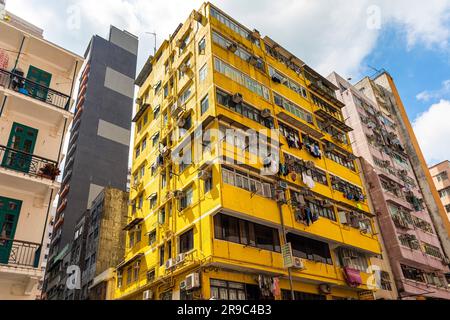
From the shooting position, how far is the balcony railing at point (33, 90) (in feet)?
53.2

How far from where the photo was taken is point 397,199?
3850 cm

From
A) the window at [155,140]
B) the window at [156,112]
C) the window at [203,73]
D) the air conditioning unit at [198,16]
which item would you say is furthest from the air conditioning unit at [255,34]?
the window at [155,140]

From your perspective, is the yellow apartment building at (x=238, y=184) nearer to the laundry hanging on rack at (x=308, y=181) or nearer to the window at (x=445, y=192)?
the laundry hanging on rack at (x=308, y=181)

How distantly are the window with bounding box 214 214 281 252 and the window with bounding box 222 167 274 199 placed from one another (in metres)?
1.97

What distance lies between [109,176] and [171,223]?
35.4 metres

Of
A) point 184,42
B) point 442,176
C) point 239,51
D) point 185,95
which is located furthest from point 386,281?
point 442,176

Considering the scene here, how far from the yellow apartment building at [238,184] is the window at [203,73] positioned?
101 millimetres

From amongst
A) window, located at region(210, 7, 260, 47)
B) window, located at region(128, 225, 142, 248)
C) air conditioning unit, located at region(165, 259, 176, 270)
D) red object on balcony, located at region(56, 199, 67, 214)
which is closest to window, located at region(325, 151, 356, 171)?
window, located at region(210, 7, 260, 47)

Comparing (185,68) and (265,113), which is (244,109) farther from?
A: (185,68)

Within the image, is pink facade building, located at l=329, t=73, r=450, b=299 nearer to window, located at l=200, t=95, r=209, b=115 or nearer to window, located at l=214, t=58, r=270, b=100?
window, located at l=214, t=58, r=270, b=100

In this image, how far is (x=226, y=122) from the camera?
2338 cm

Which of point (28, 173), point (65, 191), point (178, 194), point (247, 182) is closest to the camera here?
point (28, 173)

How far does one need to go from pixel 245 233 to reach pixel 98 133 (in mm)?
43902
